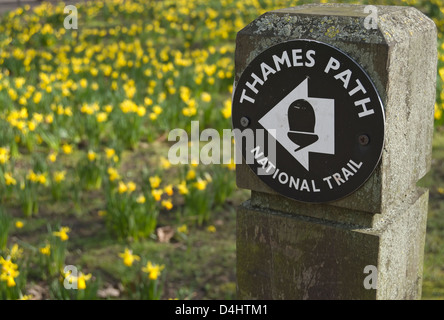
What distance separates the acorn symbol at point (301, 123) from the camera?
81.2 inches

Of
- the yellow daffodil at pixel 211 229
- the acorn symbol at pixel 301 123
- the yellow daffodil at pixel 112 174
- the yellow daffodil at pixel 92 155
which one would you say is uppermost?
the acorn symbol at pixel 301 123

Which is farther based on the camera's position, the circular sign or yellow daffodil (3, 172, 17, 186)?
yellow daffodil (3, 172, 17, 186)

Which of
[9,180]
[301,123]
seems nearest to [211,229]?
[9,180]

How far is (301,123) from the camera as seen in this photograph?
2080 mm

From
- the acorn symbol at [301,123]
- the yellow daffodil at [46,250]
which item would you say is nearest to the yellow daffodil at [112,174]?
the yellow daffodil at [46,250]

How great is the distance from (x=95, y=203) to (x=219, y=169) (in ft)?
2.89

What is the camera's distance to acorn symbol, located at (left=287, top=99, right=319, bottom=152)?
2.06m

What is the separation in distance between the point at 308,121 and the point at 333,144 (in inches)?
4.5

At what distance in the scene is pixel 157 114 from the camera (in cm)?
517

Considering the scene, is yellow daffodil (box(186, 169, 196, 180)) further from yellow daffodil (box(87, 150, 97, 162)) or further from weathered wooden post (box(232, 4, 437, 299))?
weathered wooden post (box(232, 4, 437, 299))

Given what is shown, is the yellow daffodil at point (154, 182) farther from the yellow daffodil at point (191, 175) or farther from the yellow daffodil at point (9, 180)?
the yellow daffodil at point (9, 180)

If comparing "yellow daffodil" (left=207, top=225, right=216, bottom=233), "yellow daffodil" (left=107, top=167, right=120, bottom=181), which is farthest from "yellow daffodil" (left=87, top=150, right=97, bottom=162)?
"yellow daffodil" (left=207, top=225, right=216, bottom=233)

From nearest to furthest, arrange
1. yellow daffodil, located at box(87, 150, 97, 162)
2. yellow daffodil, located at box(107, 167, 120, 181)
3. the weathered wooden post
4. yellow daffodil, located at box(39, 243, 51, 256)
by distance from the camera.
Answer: the weathered wooden post < yellow daffodil, located at box(39, 243, 51, 256) < yellow daffodil, located at box(107, 167, 120, 181) < yellow daffodil, located at box(87, 150, 97, 162)

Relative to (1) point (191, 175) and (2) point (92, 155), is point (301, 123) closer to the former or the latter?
(1) point (191, 175)
